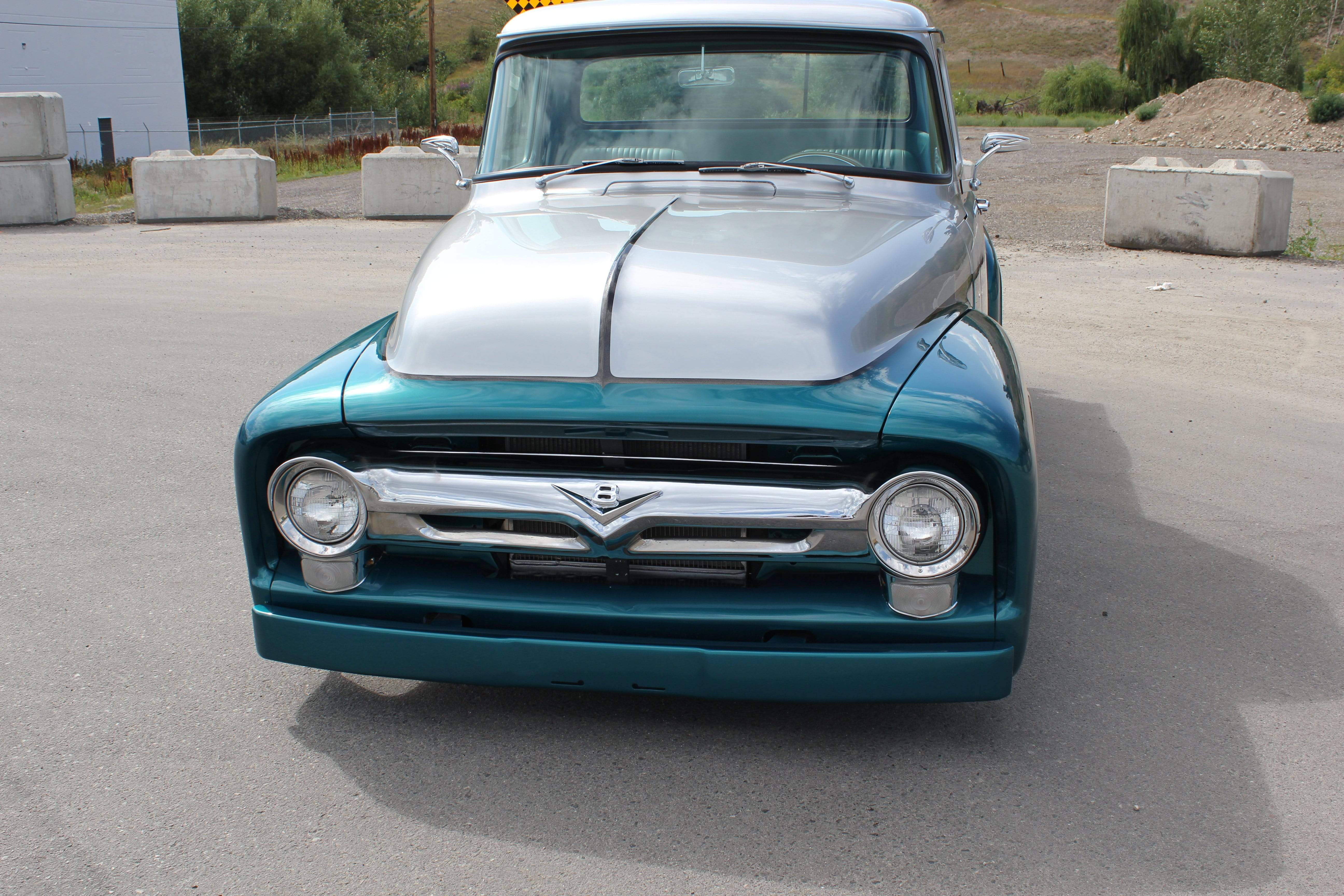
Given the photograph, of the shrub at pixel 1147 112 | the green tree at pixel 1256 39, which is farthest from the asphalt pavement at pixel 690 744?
the green tree at pixel 1256 39

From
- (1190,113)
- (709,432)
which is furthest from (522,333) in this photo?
(1190,113)

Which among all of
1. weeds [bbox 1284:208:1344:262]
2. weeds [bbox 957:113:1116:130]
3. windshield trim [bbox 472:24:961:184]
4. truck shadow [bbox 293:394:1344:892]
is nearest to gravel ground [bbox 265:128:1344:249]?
weeds [bbox 1284:208:1344:262]

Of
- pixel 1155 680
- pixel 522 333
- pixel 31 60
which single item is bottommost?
pixel 1155 680

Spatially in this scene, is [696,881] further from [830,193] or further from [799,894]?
[830,193]

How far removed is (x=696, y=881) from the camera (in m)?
2.37

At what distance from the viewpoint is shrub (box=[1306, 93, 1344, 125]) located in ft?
115

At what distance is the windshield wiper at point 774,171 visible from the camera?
12.3 ft

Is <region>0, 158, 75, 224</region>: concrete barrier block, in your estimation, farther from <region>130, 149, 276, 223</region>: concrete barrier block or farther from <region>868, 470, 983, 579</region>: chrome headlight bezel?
<region>868, 470, 983, 579</region>: chrome headlight bezel

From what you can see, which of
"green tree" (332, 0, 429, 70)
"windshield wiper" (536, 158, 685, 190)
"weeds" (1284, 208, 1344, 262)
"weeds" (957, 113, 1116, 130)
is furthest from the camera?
"green tree" (332, 0, 429, 70)

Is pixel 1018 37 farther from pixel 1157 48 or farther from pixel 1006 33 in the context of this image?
pixel 1157 48

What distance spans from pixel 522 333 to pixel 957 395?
1010 mm

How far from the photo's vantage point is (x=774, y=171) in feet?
12.3

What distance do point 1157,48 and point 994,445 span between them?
2926 inches

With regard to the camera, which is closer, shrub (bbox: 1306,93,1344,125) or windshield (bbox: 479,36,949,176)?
windshield (bbox: 479,36,949,176)
